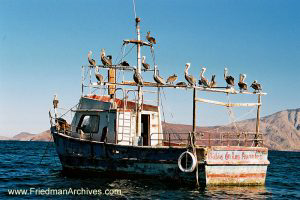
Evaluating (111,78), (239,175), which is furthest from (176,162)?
(111,78)

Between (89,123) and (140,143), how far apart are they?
3.37 m

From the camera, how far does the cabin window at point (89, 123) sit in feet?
65.3

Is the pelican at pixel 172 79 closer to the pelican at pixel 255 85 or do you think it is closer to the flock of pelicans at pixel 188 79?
the flock of pelicans at pixel 188 79

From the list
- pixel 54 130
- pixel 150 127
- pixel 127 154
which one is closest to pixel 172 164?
pixel 127 154

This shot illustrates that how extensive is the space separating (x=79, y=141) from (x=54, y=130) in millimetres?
2836

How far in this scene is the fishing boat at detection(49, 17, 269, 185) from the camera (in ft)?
53.7

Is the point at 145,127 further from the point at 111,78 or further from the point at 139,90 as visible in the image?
the point at 111,78

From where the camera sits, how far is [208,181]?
1622cm

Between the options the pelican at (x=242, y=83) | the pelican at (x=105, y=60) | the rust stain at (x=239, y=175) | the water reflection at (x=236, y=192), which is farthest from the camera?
the pelican at (x=105, y=60)

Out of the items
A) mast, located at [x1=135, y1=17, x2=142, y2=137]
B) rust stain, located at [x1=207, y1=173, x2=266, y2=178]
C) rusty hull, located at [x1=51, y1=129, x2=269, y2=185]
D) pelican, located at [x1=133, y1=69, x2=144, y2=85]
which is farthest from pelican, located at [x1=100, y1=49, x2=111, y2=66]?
rust stain, located at [x1=207, y1=173, x2=266, y2=178]

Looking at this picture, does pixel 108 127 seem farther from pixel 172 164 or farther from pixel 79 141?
pixel 172 164

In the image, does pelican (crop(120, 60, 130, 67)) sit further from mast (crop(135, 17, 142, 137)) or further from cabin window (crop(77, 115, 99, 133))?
cabin window (crop(77, 115, 99, 133))

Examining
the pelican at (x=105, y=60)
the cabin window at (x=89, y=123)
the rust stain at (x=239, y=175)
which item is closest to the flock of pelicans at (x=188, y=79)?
the pelican at (x=105, y=60)

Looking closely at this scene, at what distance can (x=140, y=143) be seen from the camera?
1833 centimetres
